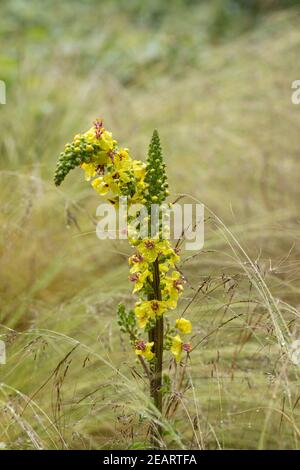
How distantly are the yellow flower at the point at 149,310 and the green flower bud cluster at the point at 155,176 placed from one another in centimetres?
19

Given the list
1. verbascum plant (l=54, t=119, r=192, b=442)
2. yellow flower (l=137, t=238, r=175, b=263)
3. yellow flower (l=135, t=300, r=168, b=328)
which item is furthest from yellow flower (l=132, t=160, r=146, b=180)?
yellow flower (l=135, t=300, r=168, b=328)

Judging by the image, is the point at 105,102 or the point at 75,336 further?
the point at 105,102

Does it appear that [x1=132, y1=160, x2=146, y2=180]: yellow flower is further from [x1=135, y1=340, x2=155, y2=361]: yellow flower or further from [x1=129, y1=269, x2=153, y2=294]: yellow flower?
[x1=135, y1=340, x2=155, y2=361]: yellow flower

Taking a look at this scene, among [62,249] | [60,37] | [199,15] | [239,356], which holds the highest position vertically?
[199,15]

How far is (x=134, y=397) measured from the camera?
1.45 meters

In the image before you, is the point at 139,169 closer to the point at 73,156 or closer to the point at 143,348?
the point at 73,156

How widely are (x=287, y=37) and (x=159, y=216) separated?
309cm

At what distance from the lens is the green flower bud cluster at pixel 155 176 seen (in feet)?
4.30

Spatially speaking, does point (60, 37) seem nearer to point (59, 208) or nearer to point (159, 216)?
point (59, 208)

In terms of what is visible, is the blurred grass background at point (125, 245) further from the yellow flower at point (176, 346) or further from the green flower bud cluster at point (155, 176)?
the green flower bud cluster at point (155, 176)

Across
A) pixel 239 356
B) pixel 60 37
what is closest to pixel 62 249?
pixel 239 356

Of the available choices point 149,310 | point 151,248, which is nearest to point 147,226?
point 151,248

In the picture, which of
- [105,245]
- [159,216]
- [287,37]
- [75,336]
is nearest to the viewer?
[159,216]

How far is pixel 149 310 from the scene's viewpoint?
1345mm
